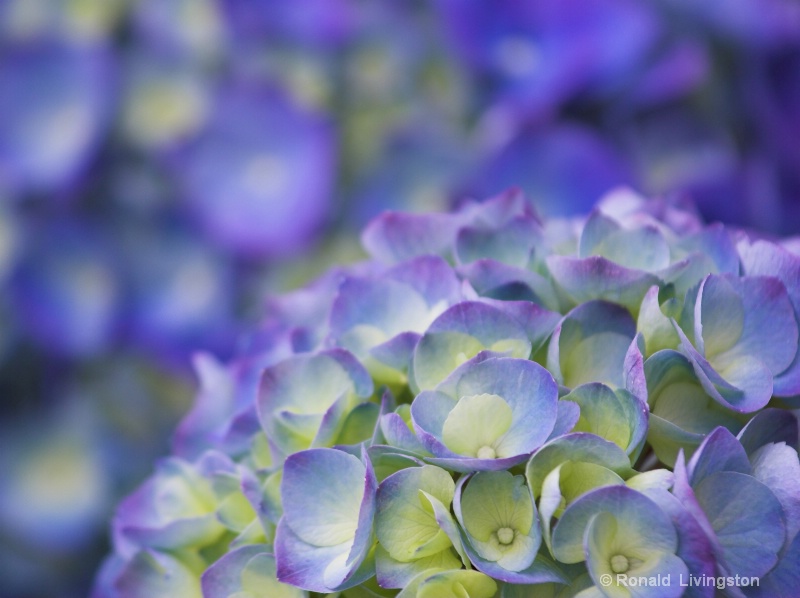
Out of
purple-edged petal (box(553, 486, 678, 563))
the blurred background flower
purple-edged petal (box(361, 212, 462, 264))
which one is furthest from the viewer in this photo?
the blurred background flower

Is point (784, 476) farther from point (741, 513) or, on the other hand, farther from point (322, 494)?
point (322, 494)

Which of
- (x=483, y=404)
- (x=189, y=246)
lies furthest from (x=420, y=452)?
(x=189, y=246)

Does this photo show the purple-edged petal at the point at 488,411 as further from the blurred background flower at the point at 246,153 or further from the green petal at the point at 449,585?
the blurred background flower at the point at 246,153

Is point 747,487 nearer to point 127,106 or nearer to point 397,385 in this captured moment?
point 397,385

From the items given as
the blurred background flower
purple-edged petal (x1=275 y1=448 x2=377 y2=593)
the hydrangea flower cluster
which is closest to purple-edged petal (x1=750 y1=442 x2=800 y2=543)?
the hydrangea flower cluster

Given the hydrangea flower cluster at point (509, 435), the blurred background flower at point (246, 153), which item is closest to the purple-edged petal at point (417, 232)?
the hydrangea flower cluster at point (509, 435)

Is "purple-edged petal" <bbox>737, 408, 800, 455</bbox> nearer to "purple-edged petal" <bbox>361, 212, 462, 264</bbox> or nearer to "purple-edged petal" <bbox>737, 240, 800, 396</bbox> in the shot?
"purple-edged petal" <bbox>737, 240, 800, 396</bbox>

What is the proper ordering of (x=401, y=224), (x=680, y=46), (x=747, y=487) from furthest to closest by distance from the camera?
(x=680, y=46) < (x=401, y=224) < (x=747, y=487)
